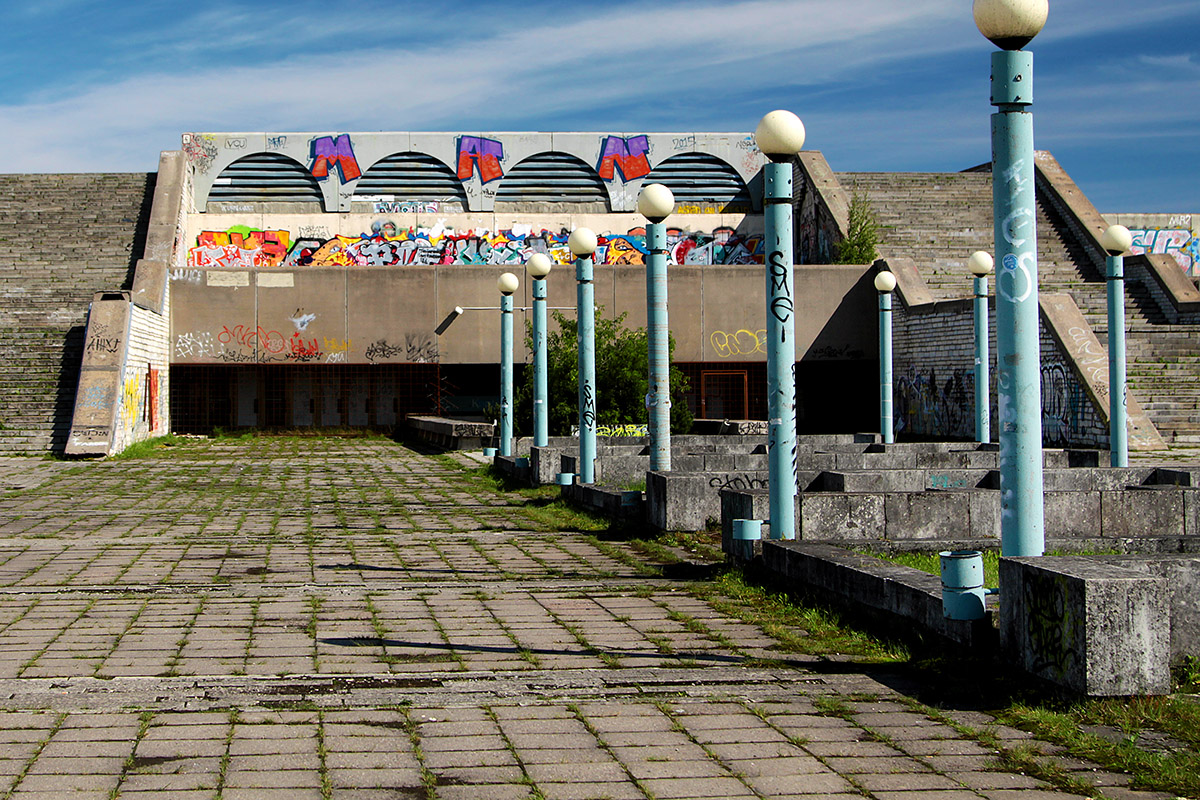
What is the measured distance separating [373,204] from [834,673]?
3467cm

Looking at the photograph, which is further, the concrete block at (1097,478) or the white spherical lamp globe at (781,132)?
the concrete block at (1097,478)

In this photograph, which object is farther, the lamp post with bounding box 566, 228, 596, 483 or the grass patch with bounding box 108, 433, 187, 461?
the grass patch with bounding box 108, 433, 187, 461

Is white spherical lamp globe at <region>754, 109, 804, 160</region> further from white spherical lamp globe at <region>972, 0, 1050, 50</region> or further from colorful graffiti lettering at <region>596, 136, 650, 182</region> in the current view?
colorful graffiti lettering at <region>596, 136, 650, 182</region>

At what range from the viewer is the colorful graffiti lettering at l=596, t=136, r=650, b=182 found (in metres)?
39.1

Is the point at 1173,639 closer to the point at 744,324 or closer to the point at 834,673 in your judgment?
the point at 834,673

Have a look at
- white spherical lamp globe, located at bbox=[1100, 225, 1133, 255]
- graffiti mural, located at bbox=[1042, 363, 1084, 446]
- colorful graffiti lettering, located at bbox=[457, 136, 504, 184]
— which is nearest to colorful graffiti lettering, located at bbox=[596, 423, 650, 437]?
graffiti mural, located at bbox=[1042, 363, 1084, 446]

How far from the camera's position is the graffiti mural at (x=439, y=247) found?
37.6 m

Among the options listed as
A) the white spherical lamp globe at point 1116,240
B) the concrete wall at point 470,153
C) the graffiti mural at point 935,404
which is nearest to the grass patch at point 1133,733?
the white spherical lamp globe at point 1116,240

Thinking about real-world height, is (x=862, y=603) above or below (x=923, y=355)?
below

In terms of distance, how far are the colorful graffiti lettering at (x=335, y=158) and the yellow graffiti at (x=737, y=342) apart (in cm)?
1399

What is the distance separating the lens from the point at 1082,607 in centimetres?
468

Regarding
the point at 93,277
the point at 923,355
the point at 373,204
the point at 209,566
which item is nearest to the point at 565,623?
the point at 209,566

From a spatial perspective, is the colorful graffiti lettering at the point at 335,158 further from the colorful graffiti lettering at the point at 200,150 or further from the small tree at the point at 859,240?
the small tree at the point at 859,240

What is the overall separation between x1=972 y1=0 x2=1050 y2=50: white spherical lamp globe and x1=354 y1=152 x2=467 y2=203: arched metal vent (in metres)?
34.1
